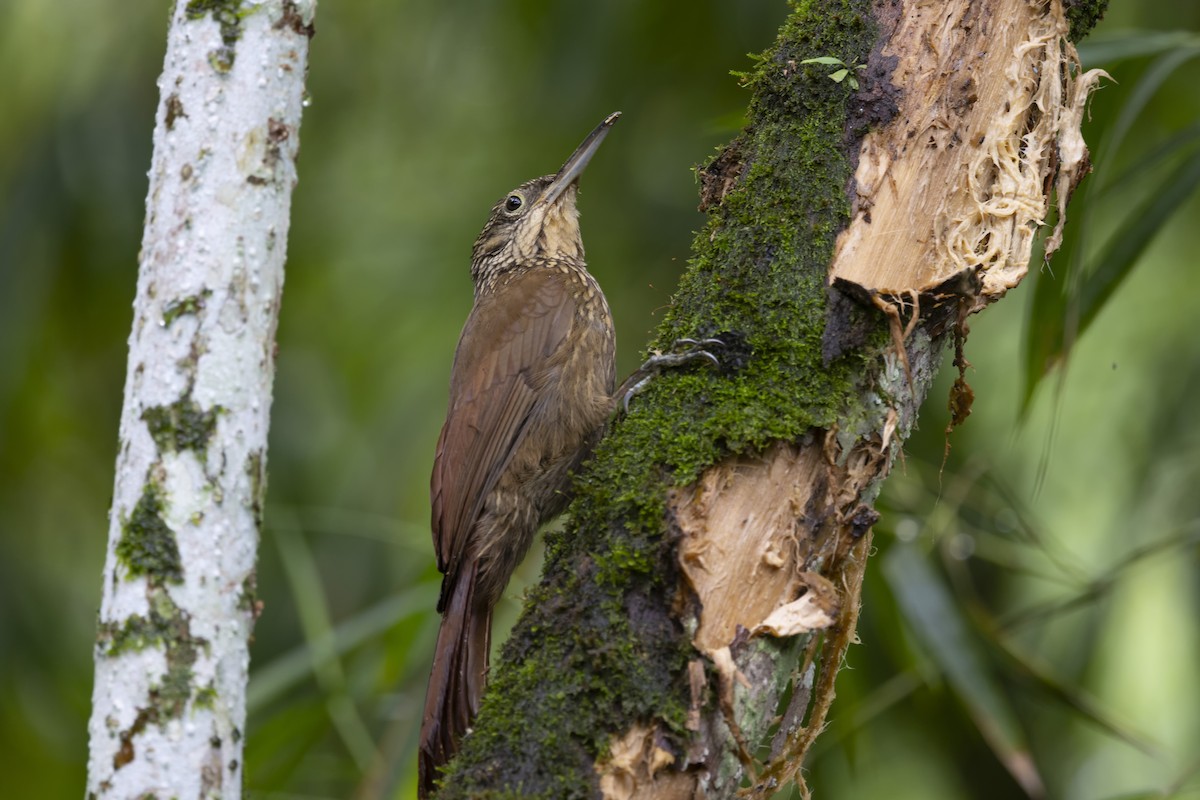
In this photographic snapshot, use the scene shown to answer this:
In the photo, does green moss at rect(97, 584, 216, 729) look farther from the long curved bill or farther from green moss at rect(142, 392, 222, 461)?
the long curved bill

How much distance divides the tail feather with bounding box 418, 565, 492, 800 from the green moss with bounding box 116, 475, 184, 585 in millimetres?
841

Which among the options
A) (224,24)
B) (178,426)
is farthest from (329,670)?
(224,24)

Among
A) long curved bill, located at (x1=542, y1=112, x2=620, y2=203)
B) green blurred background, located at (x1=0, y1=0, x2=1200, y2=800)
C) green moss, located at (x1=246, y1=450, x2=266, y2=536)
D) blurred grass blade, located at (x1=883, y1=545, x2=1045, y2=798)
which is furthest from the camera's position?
green blurred background, located at (x1=0, y1=0, x2=1200, y2=800)

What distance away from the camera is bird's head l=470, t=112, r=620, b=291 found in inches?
136

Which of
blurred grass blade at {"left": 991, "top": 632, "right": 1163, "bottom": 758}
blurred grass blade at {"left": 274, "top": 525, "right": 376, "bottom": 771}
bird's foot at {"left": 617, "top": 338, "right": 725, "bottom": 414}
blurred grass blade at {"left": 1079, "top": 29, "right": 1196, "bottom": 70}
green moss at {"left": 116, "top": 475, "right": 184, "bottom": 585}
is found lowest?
blurred grass blade at {"left": 991, "top": 632, "right": 1163, "bottom": 758}

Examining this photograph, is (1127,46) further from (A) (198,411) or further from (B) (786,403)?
(A) (198,411)

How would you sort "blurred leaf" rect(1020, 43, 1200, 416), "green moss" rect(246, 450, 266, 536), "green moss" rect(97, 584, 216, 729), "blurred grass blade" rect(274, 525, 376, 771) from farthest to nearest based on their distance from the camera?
1. "blurred grass blade" rect(274, 525, 376, 771)
2. "blurred leaf" rect(1020, 43, 1200, 416)
3. "green moss" rect(246, 450, 266, 536)
4. "green moss" rect(97, 584, 216, 729)

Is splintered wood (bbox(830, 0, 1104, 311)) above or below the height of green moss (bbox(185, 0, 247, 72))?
below

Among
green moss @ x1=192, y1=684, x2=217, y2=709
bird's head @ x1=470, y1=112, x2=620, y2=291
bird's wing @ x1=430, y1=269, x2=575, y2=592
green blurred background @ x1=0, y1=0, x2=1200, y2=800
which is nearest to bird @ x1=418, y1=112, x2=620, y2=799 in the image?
bird's wing @ x1=430, y1=269, x2=575, y2=592

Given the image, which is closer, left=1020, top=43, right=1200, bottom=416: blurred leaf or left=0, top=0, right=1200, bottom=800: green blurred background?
left=1020, top=43, right=1200, bottom=416: blurred leaf

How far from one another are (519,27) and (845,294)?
330 cm

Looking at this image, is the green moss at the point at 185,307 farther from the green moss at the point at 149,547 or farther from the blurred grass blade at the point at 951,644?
the blurred grass blade at the point at 951,644

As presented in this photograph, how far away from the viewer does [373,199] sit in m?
5.88

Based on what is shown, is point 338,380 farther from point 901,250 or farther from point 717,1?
point 901,250
